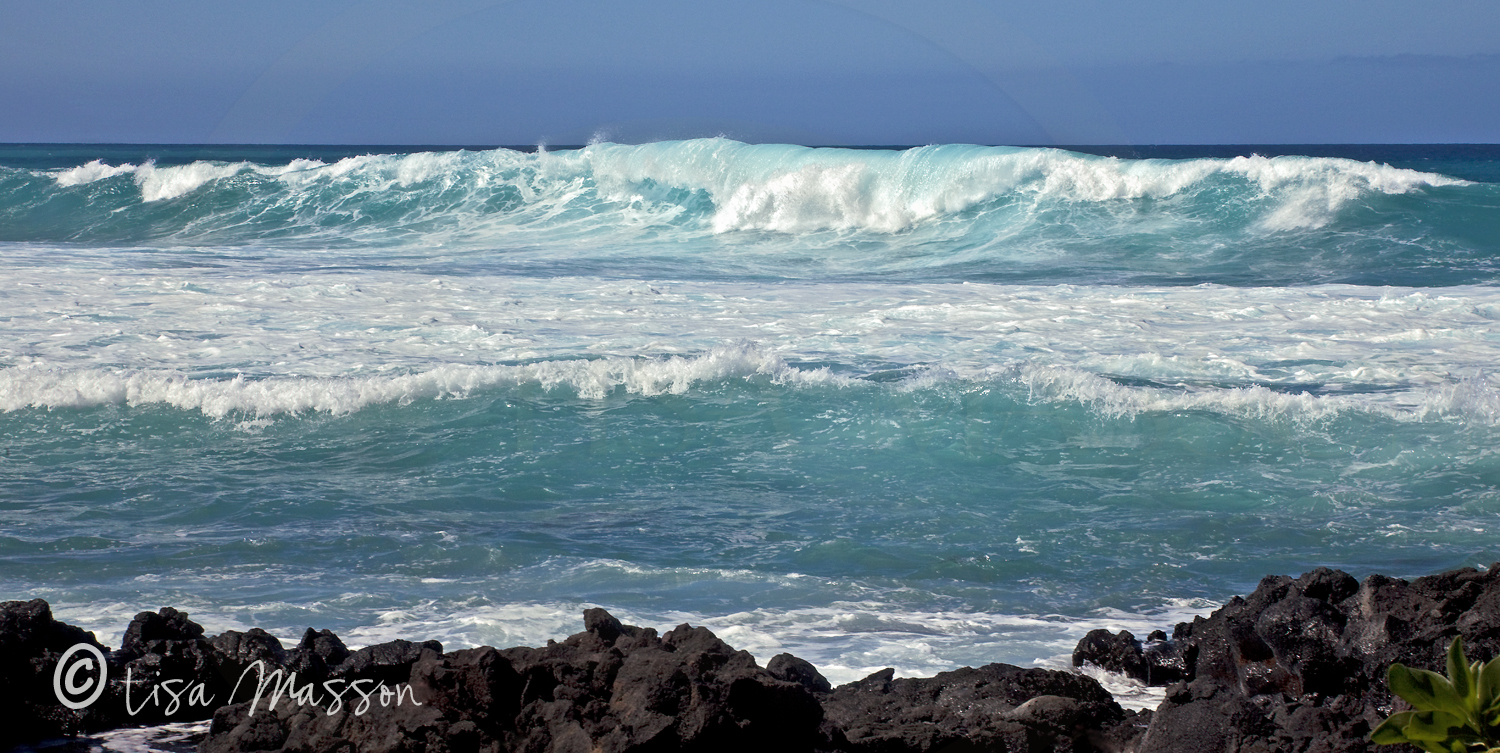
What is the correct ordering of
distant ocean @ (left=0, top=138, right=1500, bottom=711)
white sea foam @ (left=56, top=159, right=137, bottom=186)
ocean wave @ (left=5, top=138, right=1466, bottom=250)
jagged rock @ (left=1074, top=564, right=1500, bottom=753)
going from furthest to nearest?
white sea foam @ (left=56, top=159, right=137, bottom=186)
ocean wave @ (left=5, top=138, right=1466, bottom=250)
distant ocean @ (left=0, top=138, right=1500, bottom=711)
jagged rock @ (left=1074, top=564, right=1500, bottom=753)

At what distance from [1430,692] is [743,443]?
567cm

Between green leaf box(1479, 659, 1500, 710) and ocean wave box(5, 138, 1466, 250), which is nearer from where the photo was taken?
green leaf box(1479, 659, 1500, 710)

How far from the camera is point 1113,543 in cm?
532

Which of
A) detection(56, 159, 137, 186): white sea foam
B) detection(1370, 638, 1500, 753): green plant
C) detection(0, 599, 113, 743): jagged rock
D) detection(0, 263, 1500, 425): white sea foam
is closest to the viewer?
detection(1370, 638, 1500, 753): green plant

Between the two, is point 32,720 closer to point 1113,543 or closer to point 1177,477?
point 1113,543

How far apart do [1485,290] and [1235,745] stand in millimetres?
13328

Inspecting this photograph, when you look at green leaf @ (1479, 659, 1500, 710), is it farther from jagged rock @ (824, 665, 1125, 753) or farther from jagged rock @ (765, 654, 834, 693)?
jagged rock @ (765, 654, 834, 693)

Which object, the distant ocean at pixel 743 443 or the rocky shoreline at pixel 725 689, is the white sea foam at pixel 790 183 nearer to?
the distant ocean at pixel 743 443

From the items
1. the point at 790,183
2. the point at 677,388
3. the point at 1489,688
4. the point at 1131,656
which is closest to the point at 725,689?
the point at 1489,688

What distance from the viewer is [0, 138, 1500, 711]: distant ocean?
4.63m

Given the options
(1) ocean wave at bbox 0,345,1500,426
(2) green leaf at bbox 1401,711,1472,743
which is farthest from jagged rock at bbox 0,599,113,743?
(1) ocean wave at bbox 0,345,1500,426

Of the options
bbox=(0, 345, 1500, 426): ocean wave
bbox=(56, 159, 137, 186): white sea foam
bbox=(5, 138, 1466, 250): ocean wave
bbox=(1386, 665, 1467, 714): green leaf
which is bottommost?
bbox=(1386, 665, 1467, 714): green leaf

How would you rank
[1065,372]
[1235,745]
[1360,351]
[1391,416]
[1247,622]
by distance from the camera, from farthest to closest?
[1360,351], [1065,372], [1391,416], [1247,622], [1235,745]

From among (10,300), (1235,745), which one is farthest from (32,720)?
(10,300)
